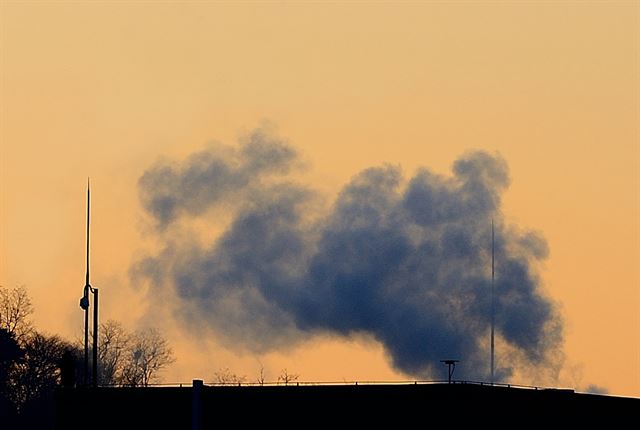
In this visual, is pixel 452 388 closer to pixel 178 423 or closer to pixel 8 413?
pixel 178 423

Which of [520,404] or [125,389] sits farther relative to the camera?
[125,389]

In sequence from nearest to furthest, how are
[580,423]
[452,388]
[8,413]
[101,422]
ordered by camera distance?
[580,423] → [452,388] → [101,422] → [8,413]

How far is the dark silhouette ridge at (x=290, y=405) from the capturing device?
9244 centimetres

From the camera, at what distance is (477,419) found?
301ft

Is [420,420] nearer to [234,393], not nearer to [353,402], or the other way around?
[353,402]

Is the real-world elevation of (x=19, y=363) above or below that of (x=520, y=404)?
above

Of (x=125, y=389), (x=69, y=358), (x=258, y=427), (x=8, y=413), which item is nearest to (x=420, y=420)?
(x=258, y=427)

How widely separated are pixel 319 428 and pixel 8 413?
3065 inches

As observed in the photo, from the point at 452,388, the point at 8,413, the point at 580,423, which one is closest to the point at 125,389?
the point at 452,388

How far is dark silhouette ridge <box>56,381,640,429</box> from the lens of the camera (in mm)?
92438

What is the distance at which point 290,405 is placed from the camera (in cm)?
9669

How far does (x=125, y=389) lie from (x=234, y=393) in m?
6.16

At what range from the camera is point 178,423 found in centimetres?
9712

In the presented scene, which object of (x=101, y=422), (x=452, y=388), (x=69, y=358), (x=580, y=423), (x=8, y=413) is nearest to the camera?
(x=580, y=423)
